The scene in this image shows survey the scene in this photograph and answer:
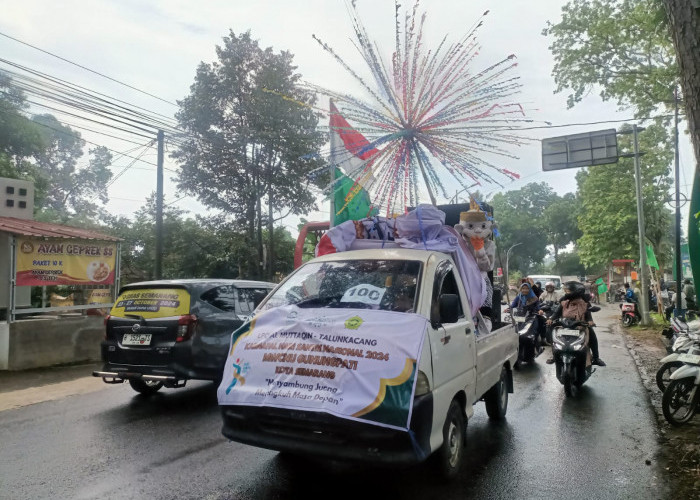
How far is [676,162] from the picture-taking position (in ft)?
59.5

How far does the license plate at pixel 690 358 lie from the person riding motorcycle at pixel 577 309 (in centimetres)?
186

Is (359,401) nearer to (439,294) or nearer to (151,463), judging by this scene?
(439,294)

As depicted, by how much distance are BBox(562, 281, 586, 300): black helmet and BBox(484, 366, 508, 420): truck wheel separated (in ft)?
9.09

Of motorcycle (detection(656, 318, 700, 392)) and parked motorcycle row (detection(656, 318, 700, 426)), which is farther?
motorcycle (detection(656, 318, 700, 392))

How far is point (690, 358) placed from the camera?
6.05 m

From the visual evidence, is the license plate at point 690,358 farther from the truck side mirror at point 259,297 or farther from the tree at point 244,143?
the tree at point 244,143

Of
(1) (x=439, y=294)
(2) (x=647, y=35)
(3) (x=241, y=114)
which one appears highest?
(3) (x=241, y=114)

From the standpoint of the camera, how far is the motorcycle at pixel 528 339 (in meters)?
10.4

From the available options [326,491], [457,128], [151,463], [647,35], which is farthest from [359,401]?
[647,35]

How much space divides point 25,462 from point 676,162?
20.5 metres

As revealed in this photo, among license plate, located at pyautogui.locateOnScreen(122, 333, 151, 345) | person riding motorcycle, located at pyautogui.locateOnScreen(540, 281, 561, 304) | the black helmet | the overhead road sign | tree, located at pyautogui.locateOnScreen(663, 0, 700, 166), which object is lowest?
license plate, located at pyautogui.locateOnScreen(122, 333, 151, 345)

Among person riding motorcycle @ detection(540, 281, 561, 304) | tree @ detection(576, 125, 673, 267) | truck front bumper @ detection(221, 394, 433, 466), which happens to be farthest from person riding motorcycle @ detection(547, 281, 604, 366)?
tree @ detection(576, 125, 673, 267)

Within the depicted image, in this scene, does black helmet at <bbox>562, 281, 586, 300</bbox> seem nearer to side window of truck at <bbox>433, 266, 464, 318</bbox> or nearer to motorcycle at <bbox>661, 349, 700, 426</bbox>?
motorcycle at <bbox>661, 349, 700, 426</bbox>

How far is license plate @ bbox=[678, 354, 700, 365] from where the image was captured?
19.4ft
